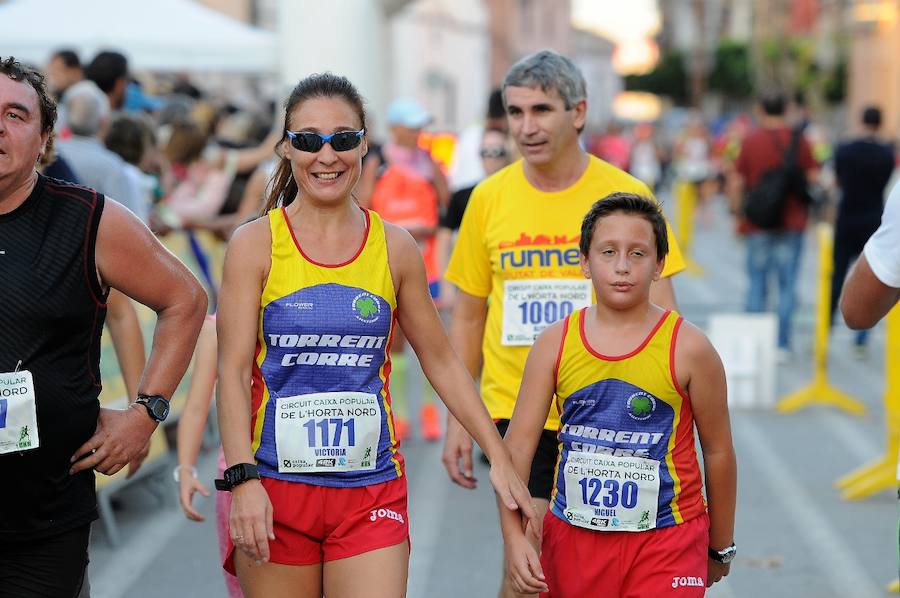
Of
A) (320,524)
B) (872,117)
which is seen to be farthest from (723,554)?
(872,117)

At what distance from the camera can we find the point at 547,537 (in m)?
4.12

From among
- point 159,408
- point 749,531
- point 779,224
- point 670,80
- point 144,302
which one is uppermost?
point 670,80

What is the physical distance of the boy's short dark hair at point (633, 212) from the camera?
13.2ft

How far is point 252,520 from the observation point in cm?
362

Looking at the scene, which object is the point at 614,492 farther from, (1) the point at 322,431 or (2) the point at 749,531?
(2) the point at 749,531

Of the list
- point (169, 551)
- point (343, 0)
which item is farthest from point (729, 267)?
point (169, 551)

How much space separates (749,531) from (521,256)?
2.99m

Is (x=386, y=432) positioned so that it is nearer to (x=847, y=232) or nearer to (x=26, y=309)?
(x=26, y=309)

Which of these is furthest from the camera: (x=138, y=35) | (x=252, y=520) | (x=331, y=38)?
(x=331, y=38)

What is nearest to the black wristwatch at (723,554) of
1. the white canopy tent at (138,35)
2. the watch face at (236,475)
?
the watch face at (236,475)

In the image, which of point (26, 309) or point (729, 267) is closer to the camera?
point (26, 309)

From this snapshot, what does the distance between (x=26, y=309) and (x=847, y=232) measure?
10915mm

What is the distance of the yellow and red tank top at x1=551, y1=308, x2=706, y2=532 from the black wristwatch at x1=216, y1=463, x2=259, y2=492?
86 cm

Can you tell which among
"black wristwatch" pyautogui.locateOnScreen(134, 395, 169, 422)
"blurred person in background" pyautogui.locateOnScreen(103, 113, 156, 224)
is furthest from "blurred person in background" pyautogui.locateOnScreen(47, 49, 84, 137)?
"black wristwatch" pyautogui.locateOnScreen(134, 395, 169, 422)
